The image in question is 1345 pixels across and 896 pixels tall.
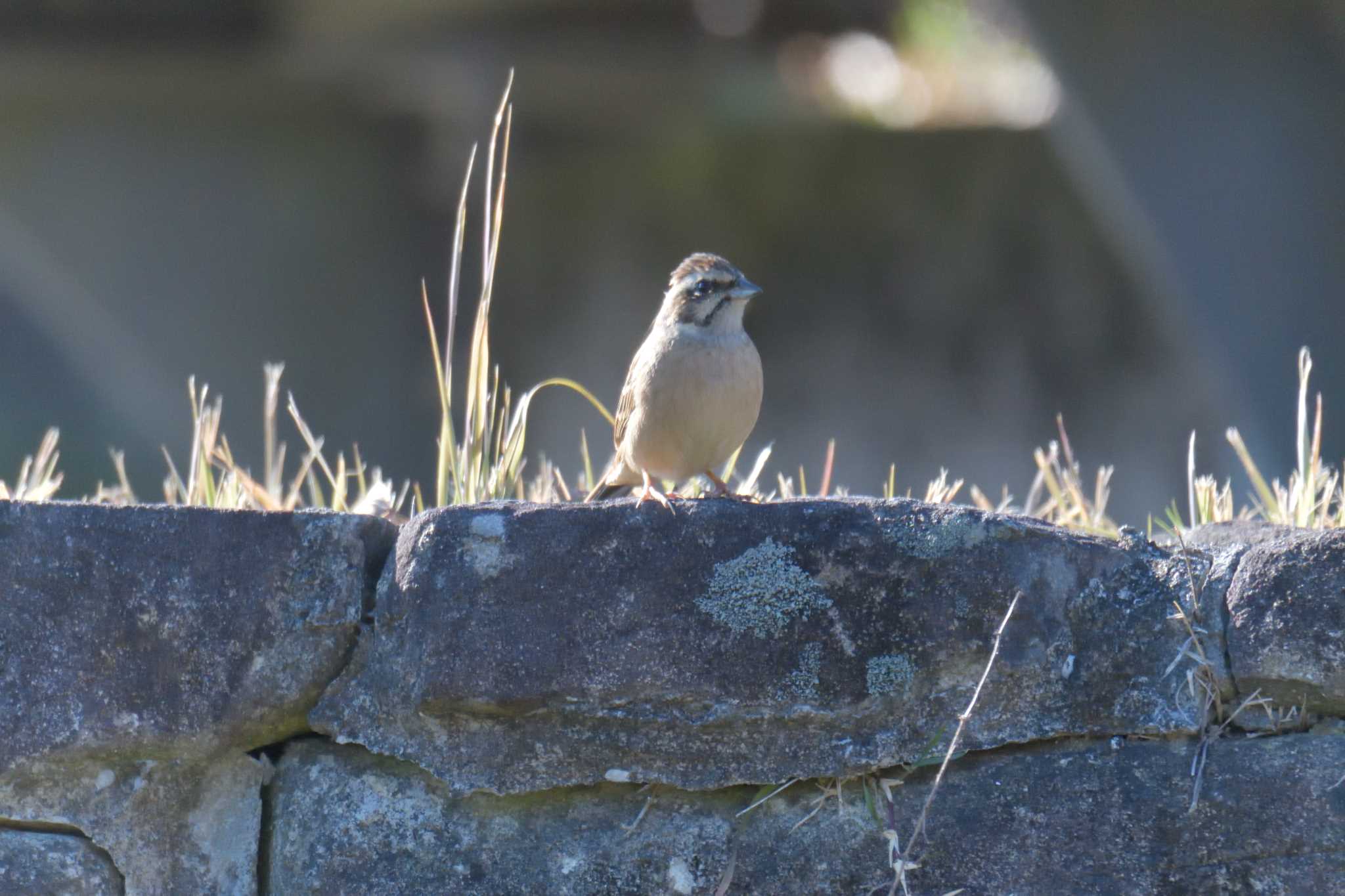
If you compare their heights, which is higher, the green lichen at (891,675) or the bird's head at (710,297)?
the bird's head at (710,297)

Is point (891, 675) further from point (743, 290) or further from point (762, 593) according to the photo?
point (743, 290)

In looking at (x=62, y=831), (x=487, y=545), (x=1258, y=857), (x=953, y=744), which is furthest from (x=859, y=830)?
(x=62, y=831)

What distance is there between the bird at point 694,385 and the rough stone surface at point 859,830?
3.08 feet

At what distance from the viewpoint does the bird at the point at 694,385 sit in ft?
10.9

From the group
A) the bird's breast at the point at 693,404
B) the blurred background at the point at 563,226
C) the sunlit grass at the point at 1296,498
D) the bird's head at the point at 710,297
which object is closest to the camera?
the sunlit grass at the point at 1296,498

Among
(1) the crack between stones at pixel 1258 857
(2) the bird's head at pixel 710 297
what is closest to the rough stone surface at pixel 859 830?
(1) the crack between stones at pixel 1258 857

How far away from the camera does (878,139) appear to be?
9633 mm

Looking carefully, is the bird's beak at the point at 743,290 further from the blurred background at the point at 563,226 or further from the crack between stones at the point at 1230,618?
the blurred background at the point at 563,226

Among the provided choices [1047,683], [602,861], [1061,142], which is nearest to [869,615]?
[1047,683]

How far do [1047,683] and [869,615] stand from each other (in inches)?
11.6

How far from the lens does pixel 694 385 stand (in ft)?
10.9

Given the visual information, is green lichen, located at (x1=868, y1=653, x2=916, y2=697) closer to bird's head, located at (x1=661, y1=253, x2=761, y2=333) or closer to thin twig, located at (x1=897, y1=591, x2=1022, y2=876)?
thin twig, located at (x1=897, y1=591, x2=1022, y2=876)

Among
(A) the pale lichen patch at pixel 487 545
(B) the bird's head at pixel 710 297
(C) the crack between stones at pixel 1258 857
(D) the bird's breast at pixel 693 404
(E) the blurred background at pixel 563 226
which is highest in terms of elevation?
(E) the blurred background at pixel 563 226

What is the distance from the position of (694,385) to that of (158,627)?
130 cm
